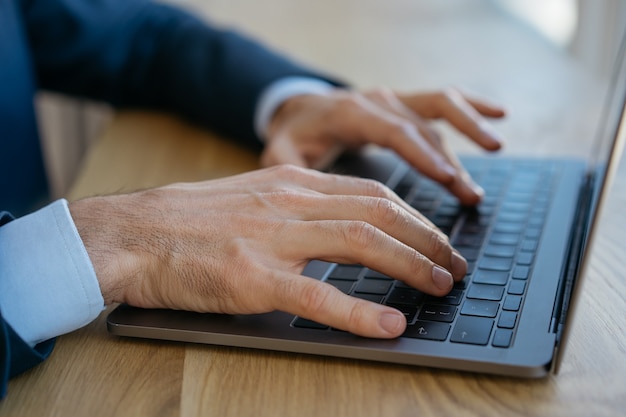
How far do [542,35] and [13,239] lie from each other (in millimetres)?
1266

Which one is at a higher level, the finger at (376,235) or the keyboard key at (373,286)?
the finger at (376,235)

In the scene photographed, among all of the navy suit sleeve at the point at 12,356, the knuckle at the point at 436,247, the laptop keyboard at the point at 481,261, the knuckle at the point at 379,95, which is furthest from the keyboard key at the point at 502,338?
the knuckle at the point at 379,95

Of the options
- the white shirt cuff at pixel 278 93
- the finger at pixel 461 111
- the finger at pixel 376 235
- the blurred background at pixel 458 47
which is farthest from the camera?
the blurred background at pixel 458 47

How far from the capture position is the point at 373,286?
0.69 m

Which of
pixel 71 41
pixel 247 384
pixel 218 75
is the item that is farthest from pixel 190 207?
pixel 71 41

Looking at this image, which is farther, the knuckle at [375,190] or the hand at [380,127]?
the hand at [380,127]

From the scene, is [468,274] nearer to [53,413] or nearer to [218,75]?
[53,413]

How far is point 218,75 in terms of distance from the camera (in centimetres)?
122

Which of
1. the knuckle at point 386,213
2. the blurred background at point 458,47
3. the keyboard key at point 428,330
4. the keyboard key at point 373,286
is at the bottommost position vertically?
the blurred background at point 458,47

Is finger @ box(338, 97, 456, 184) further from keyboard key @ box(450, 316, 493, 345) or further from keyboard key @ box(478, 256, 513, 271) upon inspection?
keyboard key @ box(450, 316, 493, 345)

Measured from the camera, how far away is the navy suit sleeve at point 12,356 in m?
0.58

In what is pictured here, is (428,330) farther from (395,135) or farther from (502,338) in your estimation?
(395,135)

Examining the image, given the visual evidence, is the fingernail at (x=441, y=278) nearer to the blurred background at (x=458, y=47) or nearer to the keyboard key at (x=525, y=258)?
the keyboard key at (x=525, y=258)

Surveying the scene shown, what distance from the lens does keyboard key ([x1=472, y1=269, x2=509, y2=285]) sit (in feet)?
2.26
